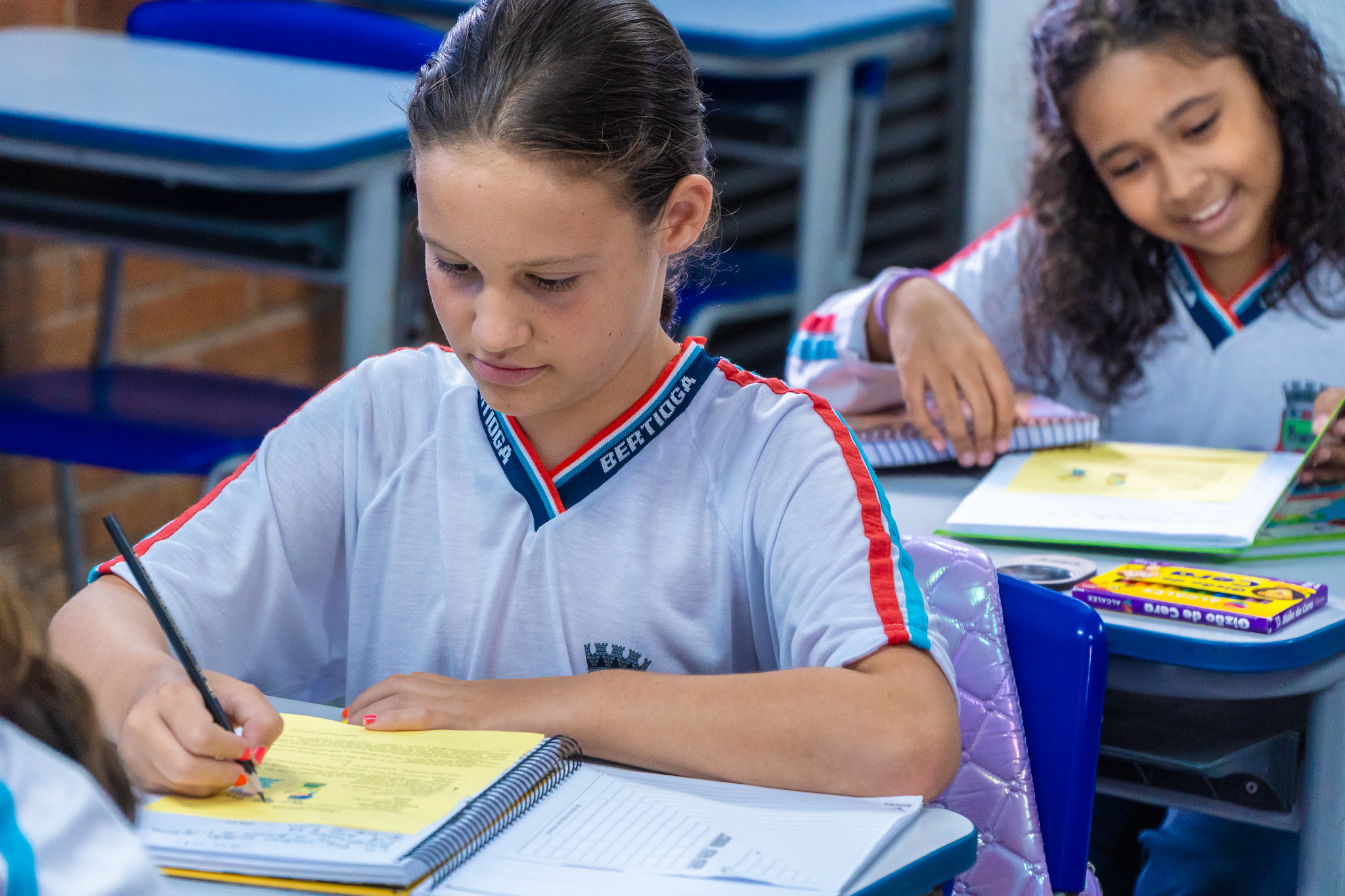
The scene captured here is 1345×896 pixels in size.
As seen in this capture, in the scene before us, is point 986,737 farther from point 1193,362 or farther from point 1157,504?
point 1193,362

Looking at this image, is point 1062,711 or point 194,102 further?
point 194,102

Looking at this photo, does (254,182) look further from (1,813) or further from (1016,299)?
(1,813)

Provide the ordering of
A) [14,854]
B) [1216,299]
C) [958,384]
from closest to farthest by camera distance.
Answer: [14,854] < [958,384] < [1216,299]

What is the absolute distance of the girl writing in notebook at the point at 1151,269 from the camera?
5.99ft

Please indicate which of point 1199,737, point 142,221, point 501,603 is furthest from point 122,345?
point 1199,737

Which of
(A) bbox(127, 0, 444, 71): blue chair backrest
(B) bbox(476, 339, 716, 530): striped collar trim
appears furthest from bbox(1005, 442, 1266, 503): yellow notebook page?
(A) bbox(127, 0, 444, 71): blue chair backrest

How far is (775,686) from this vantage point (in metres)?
1.02

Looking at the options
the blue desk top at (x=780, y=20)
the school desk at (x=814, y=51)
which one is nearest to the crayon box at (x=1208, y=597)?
the blue desk top at (x=780, y=20)

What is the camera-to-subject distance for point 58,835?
1.96ft

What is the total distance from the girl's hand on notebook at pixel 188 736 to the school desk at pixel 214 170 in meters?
0.96

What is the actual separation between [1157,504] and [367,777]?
89 centimetres

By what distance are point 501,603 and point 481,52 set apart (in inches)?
16.7

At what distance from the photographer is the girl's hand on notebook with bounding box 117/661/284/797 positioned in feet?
2.93

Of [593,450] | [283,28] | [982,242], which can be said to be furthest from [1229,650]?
[283,28]
